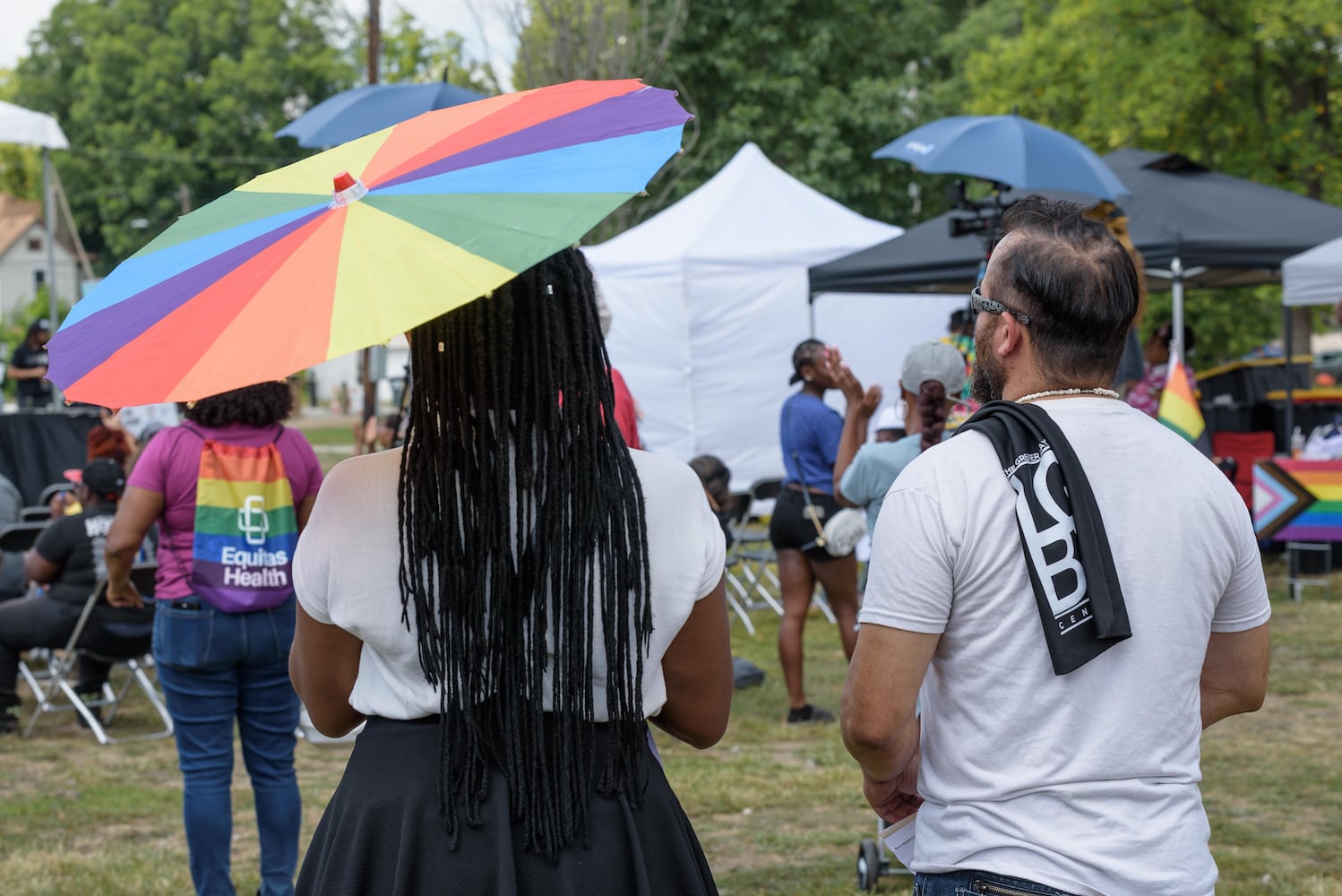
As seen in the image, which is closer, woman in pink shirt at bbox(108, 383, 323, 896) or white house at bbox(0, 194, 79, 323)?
woman in pink shirt at bbox(108, 383, 323, 896)

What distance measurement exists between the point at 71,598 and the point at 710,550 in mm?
6329

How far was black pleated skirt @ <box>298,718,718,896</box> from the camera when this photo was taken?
194cm

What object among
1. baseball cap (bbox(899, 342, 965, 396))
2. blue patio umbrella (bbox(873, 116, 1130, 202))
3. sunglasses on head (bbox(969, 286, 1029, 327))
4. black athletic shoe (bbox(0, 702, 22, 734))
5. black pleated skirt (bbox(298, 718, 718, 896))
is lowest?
black athletic shoe (bbox(0, 702, 22, 734))

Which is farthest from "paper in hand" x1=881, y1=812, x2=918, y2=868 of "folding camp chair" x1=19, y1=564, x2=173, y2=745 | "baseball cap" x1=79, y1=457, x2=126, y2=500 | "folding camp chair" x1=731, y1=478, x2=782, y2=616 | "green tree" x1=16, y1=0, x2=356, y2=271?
"green tree" x1=16, y1=0, x2=356, y2=271

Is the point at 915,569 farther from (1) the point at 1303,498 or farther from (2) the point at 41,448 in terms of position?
(2) the point at 41,448

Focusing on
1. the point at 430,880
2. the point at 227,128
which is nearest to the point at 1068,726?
the point at 430,880

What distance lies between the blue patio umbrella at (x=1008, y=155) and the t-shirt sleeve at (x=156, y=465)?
407 cm

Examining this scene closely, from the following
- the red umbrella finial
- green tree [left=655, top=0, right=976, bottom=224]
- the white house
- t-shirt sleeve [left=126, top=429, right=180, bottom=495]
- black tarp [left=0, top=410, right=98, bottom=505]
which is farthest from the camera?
the white house

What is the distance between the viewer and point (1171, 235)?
9.87 m

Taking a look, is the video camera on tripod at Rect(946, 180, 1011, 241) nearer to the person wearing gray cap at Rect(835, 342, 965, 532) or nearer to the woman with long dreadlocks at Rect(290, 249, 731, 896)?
the person wearing gray cap at Rect(835, 342, 965, 532)

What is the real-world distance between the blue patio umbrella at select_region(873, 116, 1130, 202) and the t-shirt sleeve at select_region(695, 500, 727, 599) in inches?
200

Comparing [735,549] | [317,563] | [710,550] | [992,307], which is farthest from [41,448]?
[992,307]

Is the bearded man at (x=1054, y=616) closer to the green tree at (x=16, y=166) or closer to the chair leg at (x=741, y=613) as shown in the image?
the chair leg at (x=741, y=613)

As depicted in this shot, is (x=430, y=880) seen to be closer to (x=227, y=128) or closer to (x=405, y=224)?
(x=405, y=224)
